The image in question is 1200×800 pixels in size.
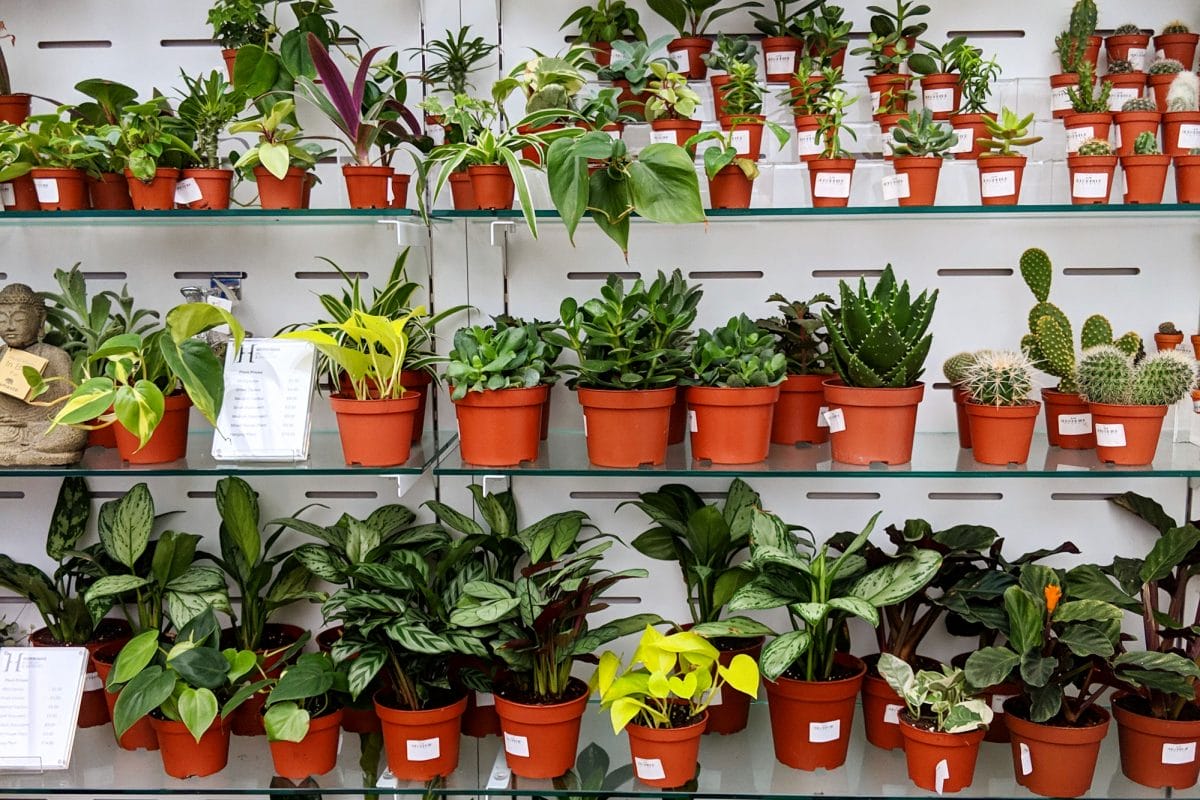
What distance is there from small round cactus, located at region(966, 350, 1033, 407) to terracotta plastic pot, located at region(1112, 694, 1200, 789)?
652 millimetres

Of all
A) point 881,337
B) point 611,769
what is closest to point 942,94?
point 881,337

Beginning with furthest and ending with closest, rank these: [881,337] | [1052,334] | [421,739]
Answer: [1052,334]
[421,739]
[881,337]

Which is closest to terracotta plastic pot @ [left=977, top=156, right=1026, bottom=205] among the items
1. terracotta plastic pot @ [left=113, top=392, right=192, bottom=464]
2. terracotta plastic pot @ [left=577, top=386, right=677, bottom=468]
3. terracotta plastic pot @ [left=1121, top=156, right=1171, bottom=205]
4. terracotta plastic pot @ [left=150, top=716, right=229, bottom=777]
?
terracotta plastic pot @ [left=1121, top=156, right=1171, bottom=205]

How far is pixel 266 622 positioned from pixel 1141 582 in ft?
6.24

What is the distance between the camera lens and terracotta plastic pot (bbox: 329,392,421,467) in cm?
186

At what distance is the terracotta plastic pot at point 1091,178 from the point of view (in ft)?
6.22

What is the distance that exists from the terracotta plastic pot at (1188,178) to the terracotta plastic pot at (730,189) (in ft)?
2.75

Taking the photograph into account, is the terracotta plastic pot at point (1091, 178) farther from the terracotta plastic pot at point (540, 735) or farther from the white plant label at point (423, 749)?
the white plant label at point (423, 749)

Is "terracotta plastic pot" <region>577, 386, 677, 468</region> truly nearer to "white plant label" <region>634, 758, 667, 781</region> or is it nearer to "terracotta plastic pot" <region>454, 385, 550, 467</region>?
"terracotta plastic pot" <region>454, 385, 550, 467</region>

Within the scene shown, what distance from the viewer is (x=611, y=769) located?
1.99 m

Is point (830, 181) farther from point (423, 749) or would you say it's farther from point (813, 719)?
point (423, 749)

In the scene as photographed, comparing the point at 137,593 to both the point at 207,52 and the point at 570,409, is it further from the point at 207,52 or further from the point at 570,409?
the point at 207,52

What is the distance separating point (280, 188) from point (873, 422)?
4.10 feet

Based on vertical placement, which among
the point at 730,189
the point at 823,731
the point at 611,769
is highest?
the point at 730,189
